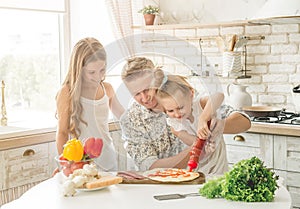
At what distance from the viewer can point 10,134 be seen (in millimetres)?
3088

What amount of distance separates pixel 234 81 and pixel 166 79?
2.05 meters

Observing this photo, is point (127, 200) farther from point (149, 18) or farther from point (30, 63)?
point (149, 18)

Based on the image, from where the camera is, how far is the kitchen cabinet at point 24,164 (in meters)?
3.08

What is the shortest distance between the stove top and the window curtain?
1.27m

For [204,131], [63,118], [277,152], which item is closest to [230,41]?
[277,152]

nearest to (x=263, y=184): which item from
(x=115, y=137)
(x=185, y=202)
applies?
(x=185, y=202)

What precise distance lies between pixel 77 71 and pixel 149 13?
68.1 inches

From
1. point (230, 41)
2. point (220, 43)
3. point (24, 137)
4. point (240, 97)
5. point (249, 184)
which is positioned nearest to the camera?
point (249, 184)

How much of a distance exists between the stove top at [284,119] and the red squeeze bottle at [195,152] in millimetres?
1304

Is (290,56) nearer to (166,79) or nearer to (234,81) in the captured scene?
(234,81)

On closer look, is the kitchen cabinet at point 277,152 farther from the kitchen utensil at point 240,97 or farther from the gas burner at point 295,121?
the kitchen utensil at point 240,97

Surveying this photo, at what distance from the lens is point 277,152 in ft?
10.9

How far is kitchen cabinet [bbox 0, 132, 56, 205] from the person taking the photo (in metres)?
3.08

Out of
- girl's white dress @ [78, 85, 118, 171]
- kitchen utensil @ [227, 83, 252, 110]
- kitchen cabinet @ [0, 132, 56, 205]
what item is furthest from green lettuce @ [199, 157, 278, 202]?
kitchen utensil @ [227, 83, 252, 110]
